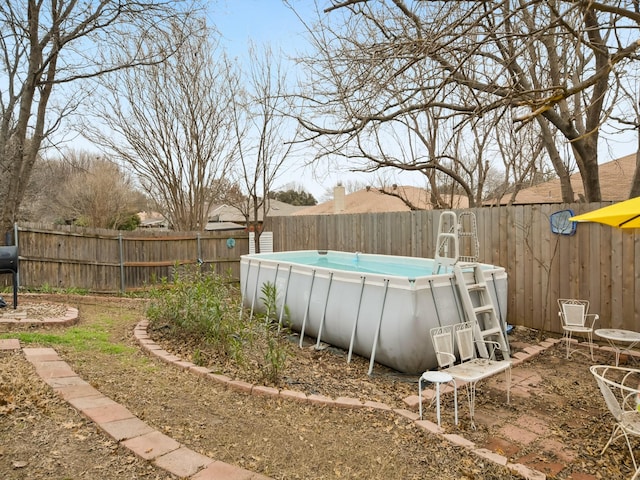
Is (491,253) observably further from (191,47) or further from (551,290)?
(191,47)

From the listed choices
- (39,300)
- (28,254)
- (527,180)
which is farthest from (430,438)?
(527,180)

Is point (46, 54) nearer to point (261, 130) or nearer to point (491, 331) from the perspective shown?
point (261, 130)

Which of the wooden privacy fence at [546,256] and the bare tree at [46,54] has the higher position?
the bare tree at [46,54]

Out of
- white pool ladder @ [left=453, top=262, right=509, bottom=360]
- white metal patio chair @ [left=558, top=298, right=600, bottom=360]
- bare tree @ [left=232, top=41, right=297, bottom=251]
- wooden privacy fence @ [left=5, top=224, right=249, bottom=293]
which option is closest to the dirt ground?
white pool ladder @ [left=453, top=262, right=509, bottom=360]

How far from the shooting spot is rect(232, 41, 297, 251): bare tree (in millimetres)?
10711

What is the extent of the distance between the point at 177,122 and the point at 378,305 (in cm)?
843

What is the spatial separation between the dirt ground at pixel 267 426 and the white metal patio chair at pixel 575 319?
62cm

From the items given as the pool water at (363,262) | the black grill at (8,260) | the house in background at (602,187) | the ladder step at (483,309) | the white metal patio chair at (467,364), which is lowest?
the white metal patio chair at (467,364)

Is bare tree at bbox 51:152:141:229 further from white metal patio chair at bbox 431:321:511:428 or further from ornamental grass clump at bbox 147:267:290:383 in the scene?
white metal patio chair at bbox 431:321:511:428

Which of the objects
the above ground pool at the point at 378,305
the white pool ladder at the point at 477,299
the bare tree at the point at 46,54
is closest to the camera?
the above ground pool at the point at 378,305

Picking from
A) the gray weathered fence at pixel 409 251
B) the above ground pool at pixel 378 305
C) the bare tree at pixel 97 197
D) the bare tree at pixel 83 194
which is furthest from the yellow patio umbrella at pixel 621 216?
the bare tree at pixel 97 197

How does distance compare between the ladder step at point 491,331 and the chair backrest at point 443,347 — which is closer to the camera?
the chair backrest at point 443,347

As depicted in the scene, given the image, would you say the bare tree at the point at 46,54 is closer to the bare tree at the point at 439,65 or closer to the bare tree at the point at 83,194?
the bare tree at the point at 439,65

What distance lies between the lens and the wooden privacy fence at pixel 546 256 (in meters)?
4.81
